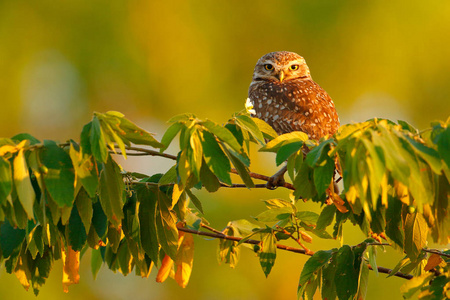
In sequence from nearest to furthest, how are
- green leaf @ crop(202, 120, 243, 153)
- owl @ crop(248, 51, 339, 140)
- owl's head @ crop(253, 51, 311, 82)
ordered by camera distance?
green leaf @ crop(202, 120, 243, 153)
owl @ crop(248, 51, 339, 140)
owl's head @ crop(253, 51, 311, 82)

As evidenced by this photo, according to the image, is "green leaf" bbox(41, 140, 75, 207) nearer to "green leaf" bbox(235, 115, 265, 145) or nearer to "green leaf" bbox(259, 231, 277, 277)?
"green leaf" bbox(235, 115, 265, 145)

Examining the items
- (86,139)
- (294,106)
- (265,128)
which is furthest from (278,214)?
(294,106)

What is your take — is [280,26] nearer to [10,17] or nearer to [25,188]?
[10,17]

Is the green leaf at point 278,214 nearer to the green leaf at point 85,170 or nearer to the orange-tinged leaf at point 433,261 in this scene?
the orange-tinged leaf at point 433,261

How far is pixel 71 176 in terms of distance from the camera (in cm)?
247

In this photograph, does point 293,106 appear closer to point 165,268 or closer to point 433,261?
point 165,268

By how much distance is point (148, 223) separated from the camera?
10.0ft

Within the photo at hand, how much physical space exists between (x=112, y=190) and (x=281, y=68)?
13.3 ft

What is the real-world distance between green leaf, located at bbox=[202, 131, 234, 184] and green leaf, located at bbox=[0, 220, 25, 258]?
909mm

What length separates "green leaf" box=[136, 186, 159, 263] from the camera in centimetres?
305

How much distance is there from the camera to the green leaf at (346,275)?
3032 mm

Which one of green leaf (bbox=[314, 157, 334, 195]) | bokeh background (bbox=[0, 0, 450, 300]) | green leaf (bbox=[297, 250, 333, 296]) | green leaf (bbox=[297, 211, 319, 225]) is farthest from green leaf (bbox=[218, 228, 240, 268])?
bokeh background (bbox=[0, 0, 450, 300])

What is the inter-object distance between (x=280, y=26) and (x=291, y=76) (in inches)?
257

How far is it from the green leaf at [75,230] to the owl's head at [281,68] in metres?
3.74
